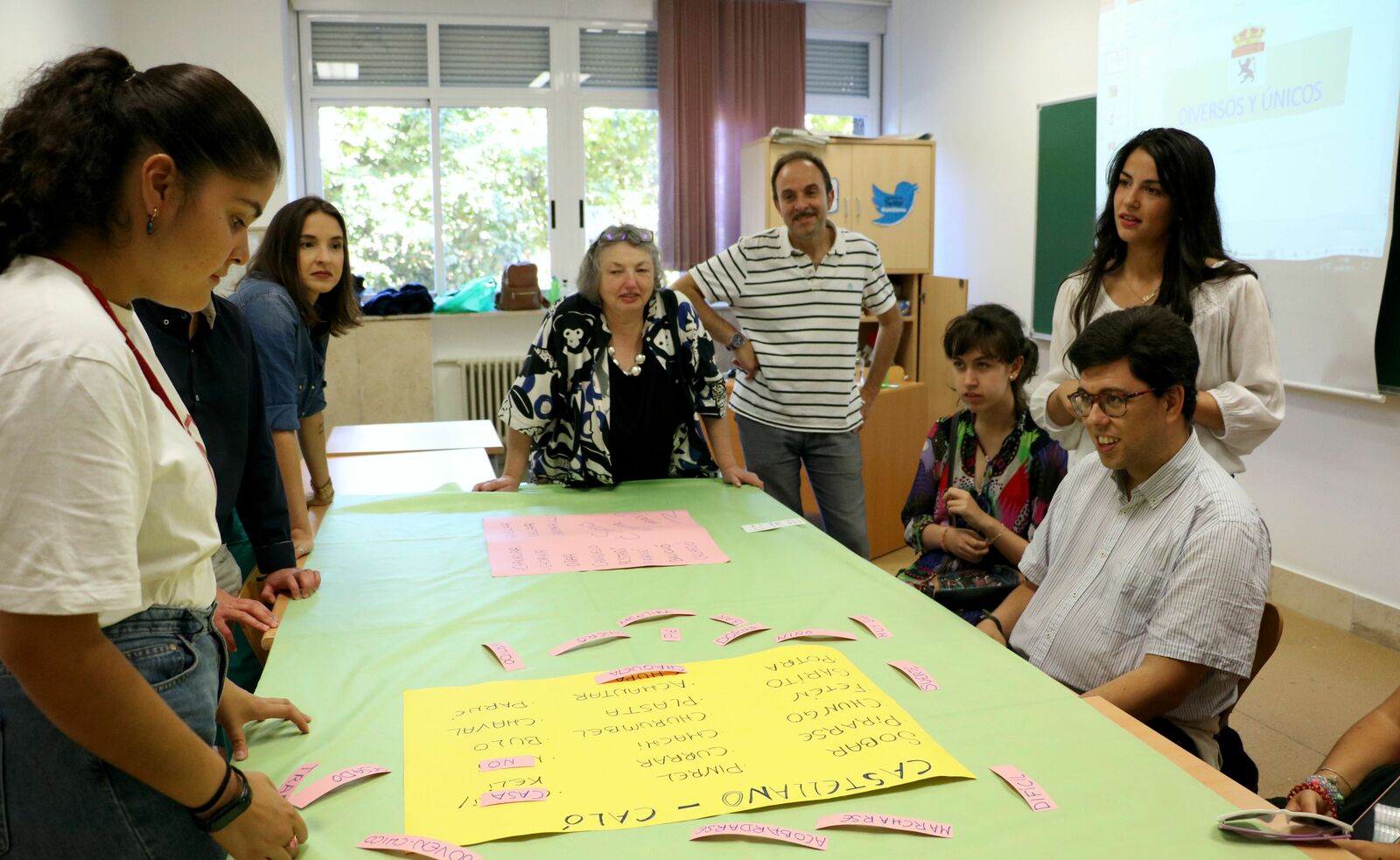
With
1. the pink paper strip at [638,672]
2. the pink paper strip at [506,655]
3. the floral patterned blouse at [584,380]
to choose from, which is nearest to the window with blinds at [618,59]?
the floral patterned blouse at [584,380]

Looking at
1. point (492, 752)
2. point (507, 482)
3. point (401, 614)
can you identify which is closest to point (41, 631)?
point (492, 752)

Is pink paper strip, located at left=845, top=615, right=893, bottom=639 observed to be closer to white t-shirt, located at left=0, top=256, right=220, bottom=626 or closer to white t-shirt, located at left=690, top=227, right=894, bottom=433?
white t-shirt, located at left=0, top=256, right=220, bottom=626

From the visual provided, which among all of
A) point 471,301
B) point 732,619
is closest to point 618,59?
point 471,301

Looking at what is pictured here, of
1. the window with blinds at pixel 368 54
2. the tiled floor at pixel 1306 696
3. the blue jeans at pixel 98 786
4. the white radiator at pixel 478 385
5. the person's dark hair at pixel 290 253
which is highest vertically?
the window with blinds at pixel 368 54

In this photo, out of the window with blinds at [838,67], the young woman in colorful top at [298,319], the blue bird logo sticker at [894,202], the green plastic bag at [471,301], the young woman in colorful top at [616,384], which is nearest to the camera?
the young woman in colorful top at [298,319]

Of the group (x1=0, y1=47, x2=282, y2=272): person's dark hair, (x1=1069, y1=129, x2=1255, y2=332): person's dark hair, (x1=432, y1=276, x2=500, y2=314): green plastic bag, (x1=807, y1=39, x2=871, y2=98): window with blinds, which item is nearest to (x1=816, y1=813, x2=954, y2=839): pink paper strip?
(x1=0, y1=47, x2=282, y2=272): person's dark hair

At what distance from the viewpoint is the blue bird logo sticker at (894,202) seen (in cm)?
584

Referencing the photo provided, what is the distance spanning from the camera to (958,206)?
6125mm

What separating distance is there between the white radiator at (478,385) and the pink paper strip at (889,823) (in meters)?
5.31

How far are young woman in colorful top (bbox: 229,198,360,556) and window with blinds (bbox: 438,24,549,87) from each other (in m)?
3.82

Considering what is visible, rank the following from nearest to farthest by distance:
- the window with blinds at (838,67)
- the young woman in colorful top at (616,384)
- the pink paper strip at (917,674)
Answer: the pink paper strip at (917,674)
the young woman in colorful top at (616,384)
the window with blinds at (838,67)

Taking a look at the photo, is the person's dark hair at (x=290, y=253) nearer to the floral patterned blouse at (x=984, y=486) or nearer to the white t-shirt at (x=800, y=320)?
the white t-shirt at (x=800, y=320)

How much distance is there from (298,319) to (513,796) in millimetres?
1574

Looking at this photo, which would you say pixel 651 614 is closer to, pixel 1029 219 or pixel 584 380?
pixel 584 380
